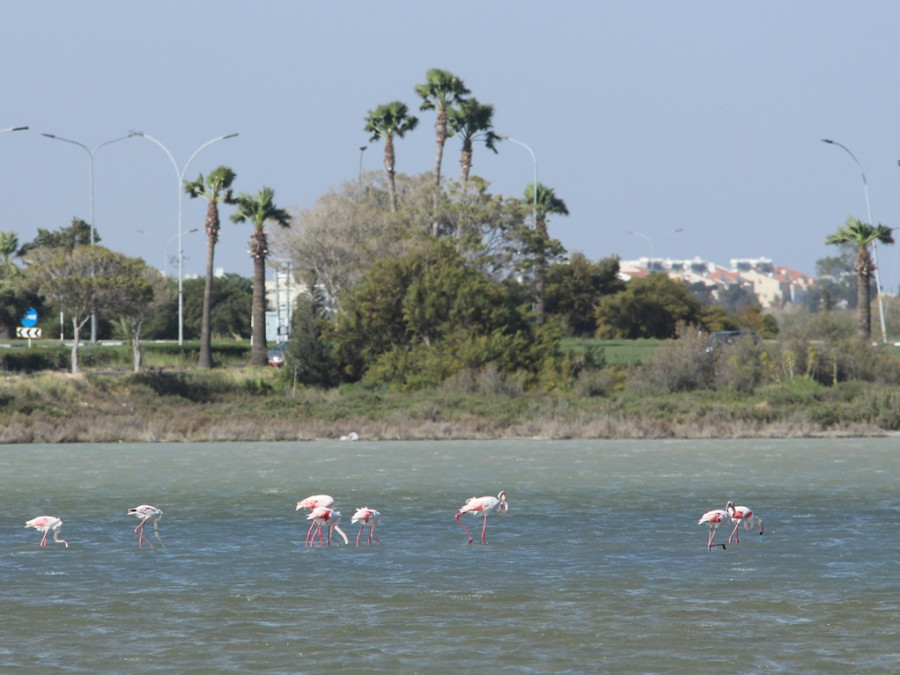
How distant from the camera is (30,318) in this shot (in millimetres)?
82875

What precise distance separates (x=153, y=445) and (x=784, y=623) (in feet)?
89.3

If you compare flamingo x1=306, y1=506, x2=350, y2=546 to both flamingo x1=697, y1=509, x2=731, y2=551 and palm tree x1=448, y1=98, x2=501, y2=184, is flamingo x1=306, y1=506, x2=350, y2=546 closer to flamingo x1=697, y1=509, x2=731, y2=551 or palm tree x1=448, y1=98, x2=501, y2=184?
flamingo x1=697, y1=509, x2=731, y2=551

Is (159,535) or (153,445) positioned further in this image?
(153,445)

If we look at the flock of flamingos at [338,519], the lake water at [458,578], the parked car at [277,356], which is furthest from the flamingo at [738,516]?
the parked car at [277,356]

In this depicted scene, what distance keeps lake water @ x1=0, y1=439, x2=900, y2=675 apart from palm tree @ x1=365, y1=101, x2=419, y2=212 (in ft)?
165

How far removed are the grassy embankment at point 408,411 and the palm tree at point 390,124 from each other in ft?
95.5

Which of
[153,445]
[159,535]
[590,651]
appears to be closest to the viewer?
[590,651]

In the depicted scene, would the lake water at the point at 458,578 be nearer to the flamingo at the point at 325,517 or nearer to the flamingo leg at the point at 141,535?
the flamingo leg at the point at 141,535

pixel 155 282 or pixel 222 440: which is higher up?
pixel 155 282

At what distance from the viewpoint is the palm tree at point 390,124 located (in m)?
76.9

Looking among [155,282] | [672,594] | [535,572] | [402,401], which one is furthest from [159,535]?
[155,282]

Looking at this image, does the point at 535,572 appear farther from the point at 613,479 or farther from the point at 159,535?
the point at 613,479

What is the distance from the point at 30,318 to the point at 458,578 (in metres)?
71.6

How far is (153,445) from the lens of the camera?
125ft
